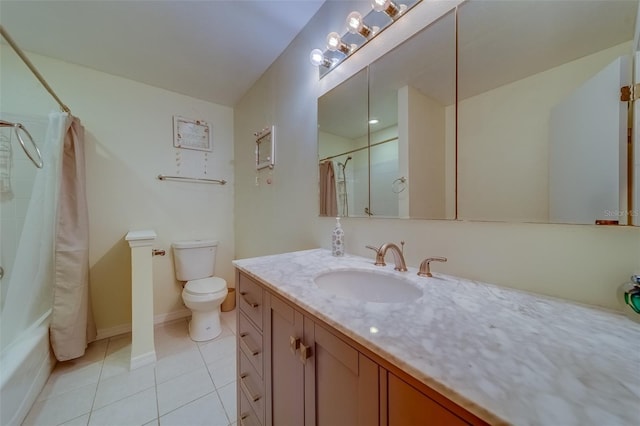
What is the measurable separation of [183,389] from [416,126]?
199cm

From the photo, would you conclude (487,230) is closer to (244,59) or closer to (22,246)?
(244,59)

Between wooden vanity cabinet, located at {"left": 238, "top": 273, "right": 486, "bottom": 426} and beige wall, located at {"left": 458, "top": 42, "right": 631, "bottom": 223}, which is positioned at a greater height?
beige wall, located at {"left": 458, "top": 42, "right": 631, "bottom": 223}

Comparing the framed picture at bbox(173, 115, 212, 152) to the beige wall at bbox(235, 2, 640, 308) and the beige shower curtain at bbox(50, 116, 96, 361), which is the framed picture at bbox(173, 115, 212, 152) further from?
the beige shower curtain at bbox(50, 116, 96, 361)

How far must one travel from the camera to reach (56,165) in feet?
4.90

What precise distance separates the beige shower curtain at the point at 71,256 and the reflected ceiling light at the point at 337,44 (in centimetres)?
190

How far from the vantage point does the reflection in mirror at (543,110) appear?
57 centimetres

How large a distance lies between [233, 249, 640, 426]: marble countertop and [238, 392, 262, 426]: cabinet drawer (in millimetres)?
648

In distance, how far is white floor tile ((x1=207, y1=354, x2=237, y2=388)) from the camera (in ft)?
4.76

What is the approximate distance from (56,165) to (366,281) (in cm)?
213

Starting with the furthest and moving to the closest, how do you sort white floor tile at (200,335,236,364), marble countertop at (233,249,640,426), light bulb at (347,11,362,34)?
white floor tile at (200,335,236,364) → light bulb at (347,11,362,34) → marble countertop at (233,249,640,426)

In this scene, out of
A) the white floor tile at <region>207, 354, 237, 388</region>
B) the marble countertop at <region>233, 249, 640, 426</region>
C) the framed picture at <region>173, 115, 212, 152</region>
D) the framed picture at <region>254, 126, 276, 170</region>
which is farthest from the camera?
the framed picture at <region>173, 115, 212, 152</region>

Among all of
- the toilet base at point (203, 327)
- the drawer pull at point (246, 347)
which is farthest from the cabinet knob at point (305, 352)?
the toilet base at point (203, 327)

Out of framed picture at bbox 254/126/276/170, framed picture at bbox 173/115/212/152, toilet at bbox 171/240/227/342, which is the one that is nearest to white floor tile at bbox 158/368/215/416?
toilet at bbox 171/240/227/342

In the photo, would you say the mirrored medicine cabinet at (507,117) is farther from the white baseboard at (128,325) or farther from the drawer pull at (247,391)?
the white baseboard at (128,325)
